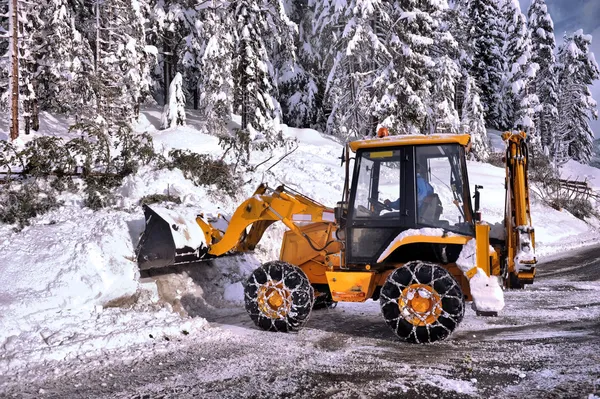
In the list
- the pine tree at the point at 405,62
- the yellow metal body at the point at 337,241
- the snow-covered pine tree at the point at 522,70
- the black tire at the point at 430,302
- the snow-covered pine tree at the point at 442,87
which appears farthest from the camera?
the snow-covered pine tree at the point at 522,70

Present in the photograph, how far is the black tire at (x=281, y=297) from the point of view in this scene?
641 cm

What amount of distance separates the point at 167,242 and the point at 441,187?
4.17 m

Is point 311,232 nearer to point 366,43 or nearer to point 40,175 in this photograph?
point 40,175

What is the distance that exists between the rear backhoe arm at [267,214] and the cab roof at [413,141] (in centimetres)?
108

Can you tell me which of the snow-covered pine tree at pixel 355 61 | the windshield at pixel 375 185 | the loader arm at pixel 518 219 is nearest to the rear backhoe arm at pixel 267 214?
the windshield at pixel 375 185

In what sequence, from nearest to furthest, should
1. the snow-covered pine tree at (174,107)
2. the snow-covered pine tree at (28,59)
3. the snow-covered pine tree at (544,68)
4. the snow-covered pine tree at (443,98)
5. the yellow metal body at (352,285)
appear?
1. the yellow metal body at (352,285)
2. the snow-covered pine tree at (28,59)
3. the snow-covered pine tree at (174,107)
4. the snow-covered pine tree at (443,98)
5. the snow-covered pine tree at (544,68)

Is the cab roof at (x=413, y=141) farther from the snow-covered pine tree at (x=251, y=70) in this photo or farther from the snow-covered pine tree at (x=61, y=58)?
the snow-covered pine tree at (x=61, y=58)

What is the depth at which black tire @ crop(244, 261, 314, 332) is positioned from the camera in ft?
21.0

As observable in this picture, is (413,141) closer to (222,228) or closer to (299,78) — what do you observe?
(222,228)

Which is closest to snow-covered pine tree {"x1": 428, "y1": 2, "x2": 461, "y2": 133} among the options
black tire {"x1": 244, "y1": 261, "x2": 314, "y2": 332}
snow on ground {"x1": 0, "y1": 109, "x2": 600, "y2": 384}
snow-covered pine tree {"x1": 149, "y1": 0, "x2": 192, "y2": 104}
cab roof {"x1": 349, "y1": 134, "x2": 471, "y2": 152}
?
snow-covered pine tree {"x1": 149, "y1": 0, "x2": 192, "y2": 104}

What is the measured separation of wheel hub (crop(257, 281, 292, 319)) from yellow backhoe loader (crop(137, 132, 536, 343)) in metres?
0.01

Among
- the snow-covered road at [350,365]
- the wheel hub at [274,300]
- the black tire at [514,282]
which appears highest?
the black tire at [514,282]

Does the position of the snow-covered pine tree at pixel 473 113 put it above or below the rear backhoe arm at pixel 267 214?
above

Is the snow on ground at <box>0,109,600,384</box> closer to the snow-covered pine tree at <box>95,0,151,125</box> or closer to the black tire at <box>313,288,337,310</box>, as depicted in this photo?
the black tire at <box>313,288,337,310</box>
